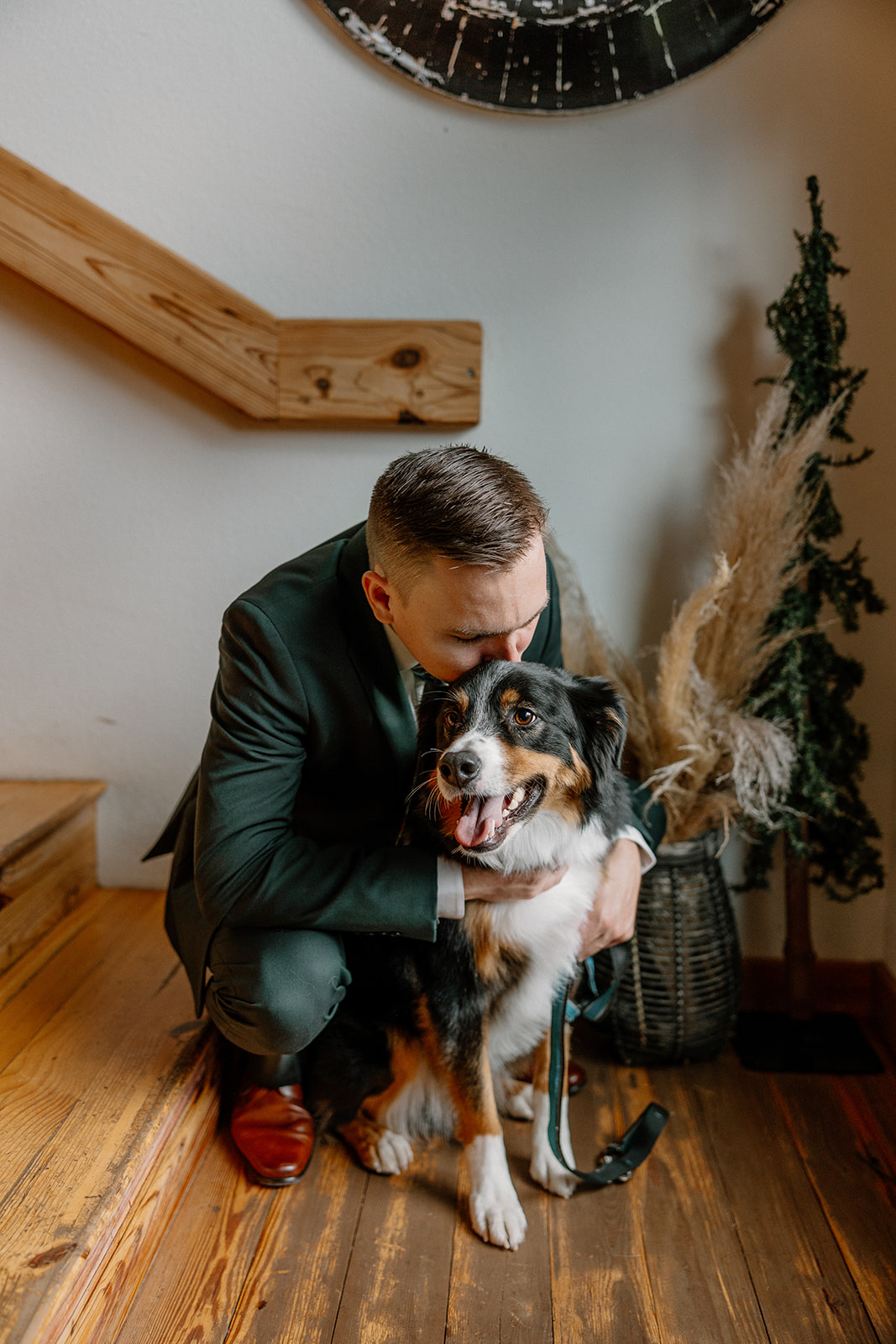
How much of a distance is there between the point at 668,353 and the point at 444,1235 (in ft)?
5.93

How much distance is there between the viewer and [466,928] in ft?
4.97

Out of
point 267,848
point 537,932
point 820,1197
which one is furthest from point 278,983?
point 820,1197

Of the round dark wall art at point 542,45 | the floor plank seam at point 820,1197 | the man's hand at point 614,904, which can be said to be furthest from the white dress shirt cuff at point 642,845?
the round dark wall art at point 542,45

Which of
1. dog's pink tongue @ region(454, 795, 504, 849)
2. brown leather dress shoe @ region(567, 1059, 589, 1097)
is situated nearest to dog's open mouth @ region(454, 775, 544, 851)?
dog's pink tongue @ region(454, 795, 504, 849)

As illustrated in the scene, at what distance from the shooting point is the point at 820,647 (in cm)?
200

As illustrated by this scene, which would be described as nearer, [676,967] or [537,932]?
[537,932]

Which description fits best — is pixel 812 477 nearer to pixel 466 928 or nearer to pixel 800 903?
pixel 800 903

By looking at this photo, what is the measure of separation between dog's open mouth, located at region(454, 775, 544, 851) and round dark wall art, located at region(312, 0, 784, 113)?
1523mm

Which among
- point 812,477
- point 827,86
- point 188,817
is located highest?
point 827,86

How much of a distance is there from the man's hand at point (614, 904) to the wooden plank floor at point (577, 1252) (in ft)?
1.47

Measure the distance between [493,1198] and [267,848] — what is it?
68 centimetres

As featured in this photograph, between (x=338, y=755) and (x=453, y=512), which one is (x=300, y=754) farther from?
(x=453, y=512)

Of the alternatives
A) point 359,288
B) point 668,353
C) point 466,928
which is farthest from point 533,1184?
point 359,288

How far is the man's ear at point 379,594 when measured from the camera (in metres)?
1.42
